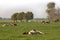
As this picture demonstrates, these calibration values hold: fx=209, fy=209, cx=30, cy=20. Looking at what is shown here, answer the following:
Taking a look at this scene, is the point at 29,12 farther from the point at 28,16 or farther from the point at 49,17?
the point at 49,17

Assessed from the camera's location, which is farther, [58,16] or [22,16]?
[22,16]

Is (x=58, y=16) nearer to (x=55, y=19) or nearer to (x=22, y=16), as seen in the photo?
(x=55, y=19)

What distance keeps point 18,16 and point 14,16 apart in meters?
4.27

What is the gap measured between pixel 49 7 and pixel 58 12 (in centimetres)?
1166

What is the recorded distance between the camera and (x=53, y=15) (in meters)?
105

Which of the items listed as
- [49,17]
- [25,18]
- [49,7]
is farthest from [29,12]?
[49,17]

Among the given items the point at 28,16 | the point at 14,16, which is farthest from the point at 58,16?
the point at 14,16

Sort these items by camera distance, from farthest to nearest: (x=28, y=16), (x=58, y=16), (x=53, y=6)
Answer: (x=28, y=16) → (x=53, y=6) → (x=58, y=16)

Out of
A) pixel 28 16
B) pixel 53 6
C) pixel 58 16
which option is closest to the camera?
pixel 58 16

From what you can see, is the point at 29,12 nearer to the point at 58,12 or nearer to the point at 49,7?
the point at 49,7

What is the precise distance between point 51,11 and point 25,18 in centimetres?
2785

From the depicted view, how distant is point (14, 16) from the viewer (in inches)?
5305

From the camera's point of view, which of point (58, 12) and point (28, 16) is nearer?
point (58, 12)

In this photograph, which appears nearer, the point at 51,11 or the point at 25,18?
the point at 51,11
